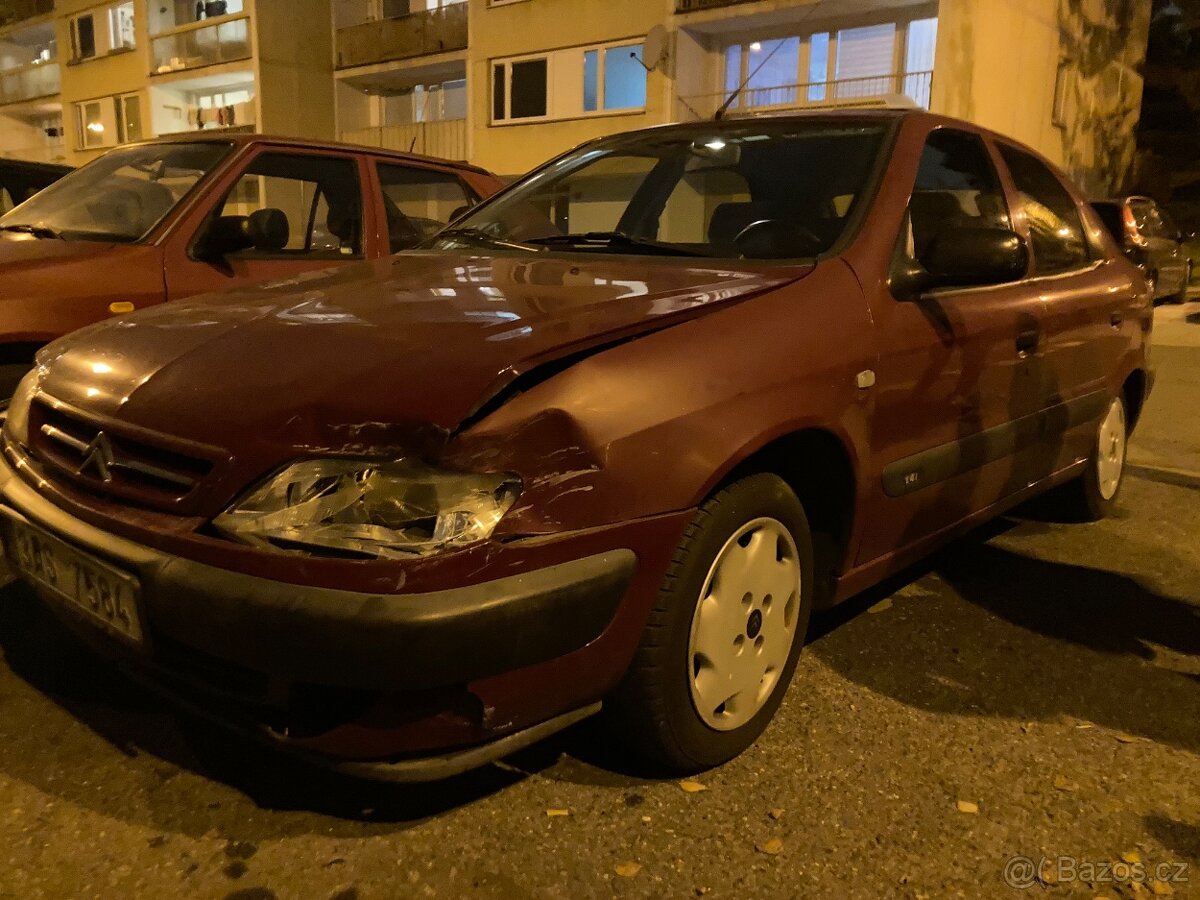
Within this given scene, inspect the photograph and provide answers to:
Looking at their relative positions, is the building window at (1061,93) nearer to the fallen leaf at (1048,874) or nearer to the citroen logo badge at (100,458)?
the fallen leaf at (1048,874)

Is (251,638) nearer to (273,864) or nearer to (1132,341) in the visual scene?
(273,864)

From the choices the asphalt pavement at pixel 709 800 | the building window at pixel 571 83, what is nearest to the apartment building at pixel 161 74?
the building window at pixel 571 83

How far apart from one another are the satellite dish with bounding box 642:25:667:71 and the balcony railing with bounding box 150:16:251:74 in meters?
11.7

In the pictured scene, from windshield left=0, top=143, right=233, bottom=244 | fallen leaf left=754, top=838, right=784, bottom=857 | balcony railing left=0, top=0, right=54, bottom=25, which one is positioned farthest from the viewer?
balcony railing left=0, top=0, right=54, bottom=25

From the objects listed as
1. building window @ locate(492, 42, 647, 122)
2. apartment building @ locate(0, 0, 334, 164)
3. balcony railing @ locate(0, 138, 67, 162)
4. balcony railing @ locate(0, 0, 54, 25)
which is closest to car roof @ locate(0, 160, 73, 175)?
building window @ locate(492, 42, 647, 122)

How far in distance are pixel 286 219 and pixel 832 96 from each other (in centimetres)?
1414

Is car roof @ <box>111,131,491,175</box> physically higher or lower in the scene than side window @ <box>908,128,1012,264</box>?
higher

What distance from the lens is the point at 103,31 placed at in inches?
1143

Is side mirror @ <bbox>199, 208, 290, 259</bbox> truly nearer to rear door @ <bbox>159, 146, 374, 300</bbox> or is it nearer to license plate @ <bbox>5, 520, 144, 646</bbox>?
rear door @ <bbox>159, 146, 374, 300</bbox>

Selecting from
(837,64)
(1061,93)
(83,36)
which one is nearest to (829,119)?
(837,64)

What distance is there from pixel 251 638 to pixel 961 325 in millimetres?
2193

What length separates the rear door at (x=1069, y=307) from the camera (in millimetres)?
3547

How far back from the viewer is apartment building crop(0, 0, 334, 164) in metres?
23.4
